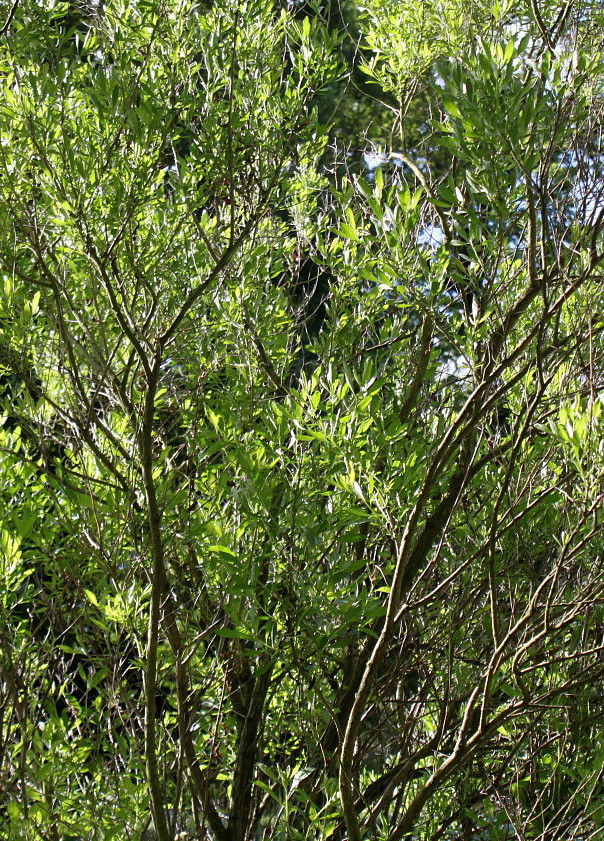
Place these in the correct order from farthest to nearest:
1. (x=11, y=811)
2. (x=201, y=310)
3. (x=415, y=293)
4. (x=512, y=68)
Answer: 1. (x=201, y=310)
2. (x=11, y=811)
3. (x=415, y=293)
4. (x=512, y=68)

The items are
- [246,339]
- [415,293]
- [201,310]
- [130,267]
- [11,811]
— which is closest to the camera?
[415,293]

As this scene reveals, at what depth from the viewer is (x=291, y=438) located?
293cm

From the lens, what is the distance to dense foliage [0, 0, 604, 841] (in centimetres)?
265

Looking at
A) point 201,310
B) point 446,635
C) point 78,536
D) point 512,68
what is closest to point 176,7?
point 201,310

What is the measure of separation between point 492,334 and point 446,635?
4.39 feet

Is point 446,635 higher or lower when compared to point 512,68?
lower

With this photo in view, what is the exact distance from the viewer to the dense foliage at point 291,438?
2.65 meters

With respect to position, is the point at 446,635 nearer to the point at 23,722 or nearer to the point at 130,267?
the point at 23,722

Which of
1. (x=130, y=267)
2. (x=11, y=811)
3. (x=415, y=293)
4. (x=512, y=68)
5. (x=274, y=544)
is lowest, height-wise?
(x=11, y=811)

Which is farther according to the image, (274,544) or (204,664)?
(204,664)

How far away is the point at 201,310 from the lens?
12.5ft

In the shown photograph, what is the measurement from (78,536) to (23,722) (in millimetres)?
662

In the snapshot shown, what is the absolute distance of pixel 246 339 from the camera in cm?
339

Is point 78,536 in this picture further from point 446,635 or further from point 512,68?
point 512,68
